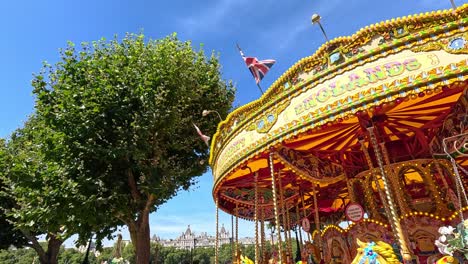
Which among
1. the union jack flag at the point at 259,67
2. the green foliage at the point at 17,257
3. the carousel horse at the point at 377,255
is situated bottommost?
the carousel horse at the point at 377,255

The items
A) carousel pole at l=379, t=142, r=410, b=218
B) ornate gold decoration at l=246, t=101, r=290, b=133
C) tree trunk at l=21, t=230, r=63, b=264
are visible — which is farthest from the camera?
tree trunk at l=21, t=230, r=63, b=264

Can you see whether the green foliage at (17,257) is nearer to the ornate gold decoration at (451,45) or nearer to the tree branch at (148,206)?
the tree branch at (148,206)

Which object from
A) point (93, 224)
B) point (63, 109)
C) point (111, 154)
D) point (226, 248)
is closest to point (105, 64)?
point (63, 109)

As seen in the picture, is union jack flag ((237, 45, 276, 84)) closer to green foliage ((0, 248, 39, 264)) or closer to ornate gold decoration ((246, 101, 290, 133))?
ornate gold decoration ((246, 101, 290, 133))

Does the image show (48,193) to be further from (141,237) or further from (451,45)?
(451,45)

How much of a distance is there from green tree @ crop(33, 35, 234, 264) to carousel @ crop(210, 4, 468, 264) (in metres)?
3.24

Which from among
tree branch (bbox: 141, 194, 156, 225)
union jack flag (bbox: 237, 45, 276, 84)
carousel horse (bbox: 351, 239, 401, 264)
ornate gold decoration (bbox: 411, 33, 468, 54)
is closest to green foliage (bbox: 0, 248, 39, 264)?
tree branch (bbox: 141, 194, 156, 225)

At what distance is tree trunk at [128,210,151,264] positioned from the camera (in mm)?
11449

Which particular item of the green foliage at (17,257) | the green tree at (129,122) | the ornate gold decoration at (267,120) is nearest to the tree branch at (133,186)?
the green tree at (129,122)

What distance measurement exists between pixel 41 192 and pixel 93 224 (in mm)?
2203

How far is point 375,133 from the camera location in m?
7.06

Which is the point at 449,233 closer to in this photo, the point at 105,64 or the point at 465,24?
the point at 465,24

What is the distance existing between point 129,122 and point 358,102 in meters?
8.82

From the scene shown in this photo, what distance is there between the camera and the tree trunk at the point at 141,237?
1145cm
